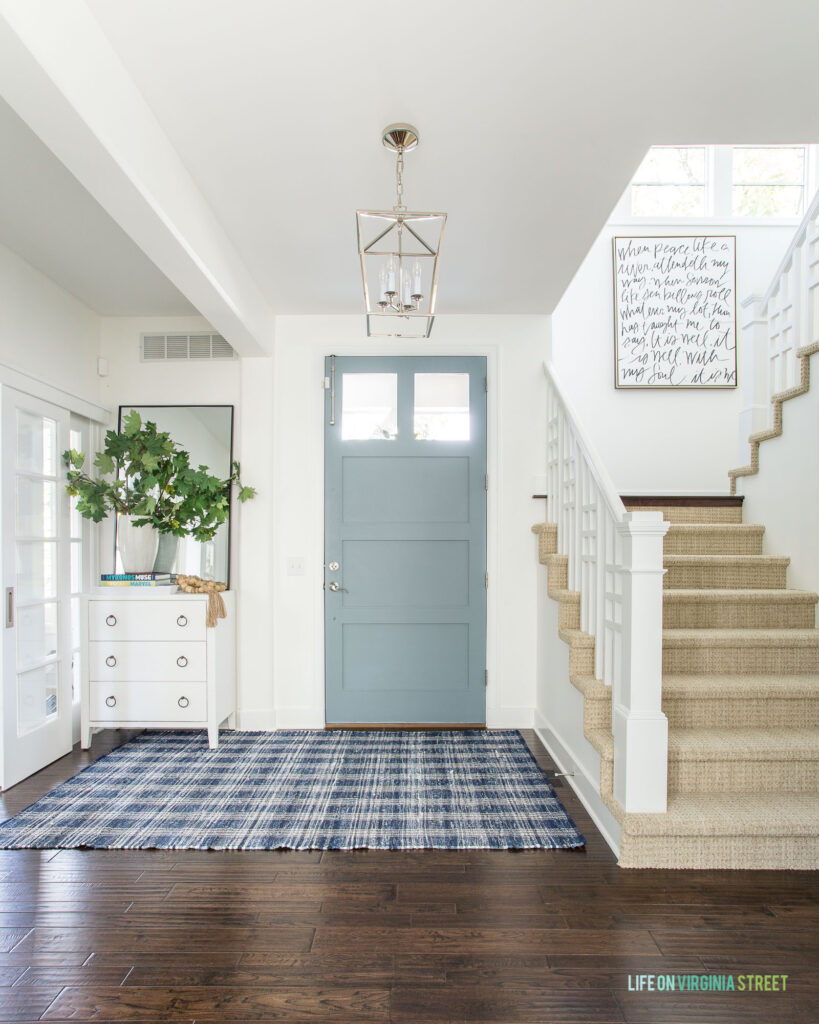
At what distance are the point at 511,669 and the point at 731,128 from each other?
2965mm

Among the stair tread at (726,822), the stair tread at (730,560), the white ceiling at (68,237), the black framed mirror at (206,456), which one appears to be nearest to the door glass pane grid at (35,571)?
the black framed mirror at (206,456)

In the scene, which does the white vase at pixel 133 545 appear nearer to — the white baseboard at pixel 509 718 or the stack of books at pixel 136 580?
the stack of books at pixel 136 580

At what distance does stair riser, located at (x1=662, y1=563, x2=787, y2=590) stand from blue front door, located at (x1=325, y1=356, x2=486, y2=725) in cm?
114

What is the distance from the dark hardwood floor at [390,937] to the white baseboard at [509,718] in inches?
59.4

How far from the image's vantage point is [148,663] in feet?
11.8

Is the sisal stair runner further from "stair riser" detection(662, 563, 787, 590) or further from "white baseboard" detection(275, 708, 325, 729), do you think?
"white baseboard" detection(275, 708, 325, 729)

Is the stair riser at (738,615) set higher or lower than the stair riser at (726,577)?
lower

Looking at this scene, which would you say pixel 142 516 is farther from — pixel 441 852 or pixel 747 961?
pixel 747 961

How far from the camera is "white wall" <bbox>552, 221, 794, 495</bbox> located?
476cm

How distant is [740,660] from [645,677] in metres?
0.85

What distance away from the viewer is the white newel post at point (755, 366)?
12.3 feet

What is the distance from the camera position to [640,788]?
2311mm

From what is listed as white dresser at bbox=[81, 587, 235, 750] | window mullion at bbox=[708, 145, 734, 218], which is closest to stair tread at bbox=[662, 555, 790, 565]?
white dresser at bbox=[81, 587, 235, 750]

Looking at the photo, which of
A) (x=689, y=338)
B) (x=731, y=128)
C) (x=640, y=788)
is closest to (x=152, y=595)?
(x=640, y=788)
